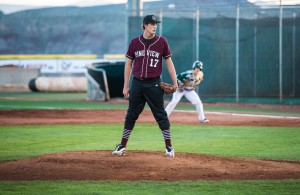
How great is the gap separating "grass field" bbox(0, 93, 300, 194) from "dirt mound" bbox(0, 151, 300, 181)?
46 cm

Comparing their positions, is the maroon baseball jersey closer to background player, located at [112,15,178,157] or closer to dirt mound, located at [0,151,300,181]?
background player, located at [112,15,178,157]

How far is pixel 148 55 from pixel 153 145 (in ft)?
10.6

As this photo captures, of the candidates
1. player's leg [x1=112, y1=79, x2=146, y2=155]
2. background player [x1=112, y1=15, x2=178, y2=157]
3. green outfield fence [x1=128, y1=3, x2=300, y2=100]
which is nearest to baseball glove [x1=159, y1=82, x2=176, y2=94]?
background player [x1=112, y1=15, x2=178, y2=157]

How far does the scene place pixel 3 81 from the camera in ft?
148

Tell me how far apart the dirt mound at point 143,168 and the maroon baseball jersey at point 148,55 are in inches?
51.3

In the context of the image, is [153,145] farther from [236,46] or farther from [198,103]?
[236,46]

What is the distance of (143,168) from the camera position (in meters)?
9.96

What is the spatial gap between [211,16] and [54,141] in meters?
17.5

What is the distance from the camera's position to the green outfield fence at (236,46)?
1155 inches

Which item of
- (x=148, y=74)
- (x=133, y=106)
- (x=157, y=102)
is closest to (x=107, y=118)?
(x=133, y=106)

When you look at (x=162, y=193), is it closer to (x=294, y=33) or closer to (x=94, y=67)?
(x=294, y=33)

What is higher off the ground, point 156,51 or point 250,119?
point 156,51

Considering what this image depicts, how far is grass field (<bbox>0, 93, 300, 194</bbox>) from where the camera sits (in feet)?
27.8

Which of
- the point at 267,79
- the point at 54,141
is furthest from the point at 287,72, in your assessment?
the point at 54,141
